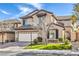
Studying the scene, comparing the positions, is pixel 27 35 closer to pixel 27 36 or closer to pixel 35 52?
pixel 27 36

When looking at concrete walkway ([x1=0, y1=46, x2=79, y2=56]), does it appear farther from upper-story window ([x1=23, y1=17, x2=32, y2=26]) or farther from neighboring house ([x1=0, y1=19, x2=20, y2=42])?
upper-story window ([x1=23, y1=17, x2=32, y2=26])

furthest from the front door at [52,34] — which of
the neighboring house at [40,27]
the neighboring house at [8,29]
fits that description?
the neighboring house at [8,29]

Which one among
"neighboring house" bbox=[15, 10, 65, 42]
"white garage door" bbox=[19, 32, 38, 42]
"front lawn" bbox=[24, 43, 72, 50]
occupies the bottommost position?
"front lawn" bbox=[24, 43, 72, 50]

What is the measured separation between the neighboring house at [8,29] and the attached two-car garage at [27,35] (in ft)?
0.32

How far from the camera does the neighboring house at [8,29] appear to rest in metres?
3.23

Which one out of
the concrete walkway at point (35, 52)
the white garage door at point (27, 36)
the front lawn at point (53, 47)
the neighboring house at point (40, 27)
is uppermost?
the neighboring house at point (40, 27)

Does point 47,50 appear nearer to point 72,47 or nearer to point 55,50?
point 55,50

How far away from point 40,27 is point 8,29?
1.37 feet

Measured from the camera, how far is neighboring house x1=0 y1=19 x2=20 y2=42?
323 centimetres

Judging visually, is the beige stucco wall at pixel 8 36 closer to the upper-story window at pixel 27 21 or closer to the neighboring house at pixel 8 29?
the neighboring house at pixel 8 29

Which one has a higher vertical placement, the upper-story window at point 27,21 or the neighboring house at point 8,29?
the upper-story window at point 27,21

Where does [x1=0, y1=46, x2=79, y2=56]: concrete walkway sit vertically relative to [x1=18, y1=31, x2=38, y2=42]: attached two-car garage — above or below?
below

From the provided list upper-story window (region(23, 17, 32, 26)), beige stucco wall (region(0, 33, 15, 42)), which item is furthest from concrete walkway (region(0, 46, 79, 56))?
upper-story window (region(23, 17, 32, 26))

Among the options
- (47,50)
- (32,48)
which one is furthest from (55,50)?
(32,48)
